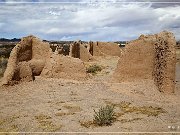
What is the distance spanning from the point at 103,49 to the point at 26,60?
1842 cm

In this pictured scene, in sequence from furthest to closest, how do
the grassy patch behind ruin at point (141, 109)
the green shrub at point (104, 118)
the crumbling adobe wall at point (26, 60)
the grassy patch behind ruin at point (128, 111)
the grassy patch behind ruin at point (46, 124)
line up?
the crumbling adobe wall at point (26, 60)
the grassy patch behind ruin at point (141, 109)
the grassy patch behind ruin at point (128, 111)
the green shrub at point (104, 118)
the grassy patch behind ruin at point (46, 124)

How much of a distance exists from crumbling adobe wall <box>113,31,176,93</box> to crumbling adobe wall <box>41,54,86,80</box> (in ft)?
8.25

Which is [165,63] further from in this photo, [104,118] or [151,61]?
[104,118]

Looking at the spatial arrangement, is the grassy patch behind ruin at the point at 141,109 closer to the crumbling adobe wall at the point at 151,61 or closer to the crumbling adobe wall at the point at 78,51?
the crumbling adobe wall at the point at 151,61

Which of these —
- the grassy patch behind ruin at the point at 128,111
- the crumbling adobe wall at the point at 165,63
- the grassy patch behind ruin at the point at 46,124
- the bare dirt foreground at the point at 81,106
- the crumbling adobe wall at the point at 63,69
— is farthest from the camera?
the crumbling adobe wall at the point at 63,69

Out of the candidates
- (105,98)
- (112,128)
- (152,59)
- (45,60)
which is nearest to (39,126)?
(112,128)

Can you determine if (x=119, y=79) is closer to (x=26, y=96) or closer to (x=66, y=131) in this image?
(x=26, y=96)

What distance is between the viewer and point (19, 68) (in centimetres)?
1603

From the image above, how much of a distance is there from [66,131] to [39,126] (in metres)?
0.93

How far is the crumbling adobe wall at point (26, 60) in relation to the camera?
15.8m

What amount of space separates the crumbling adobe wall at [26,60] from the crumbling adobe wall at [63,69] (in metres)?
0.65

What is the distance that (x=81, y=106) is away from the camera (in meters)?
12.2

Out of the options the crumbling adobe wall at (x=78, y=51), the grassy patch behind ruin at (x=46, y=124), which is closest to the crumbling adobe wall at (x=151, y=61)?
the grassy patch behind ruin at (x=46, y=124)

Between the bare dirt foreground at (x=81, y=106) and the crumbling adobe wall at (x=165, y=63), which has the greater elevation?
the crumbling adobe wall at (x=165, y=63)
